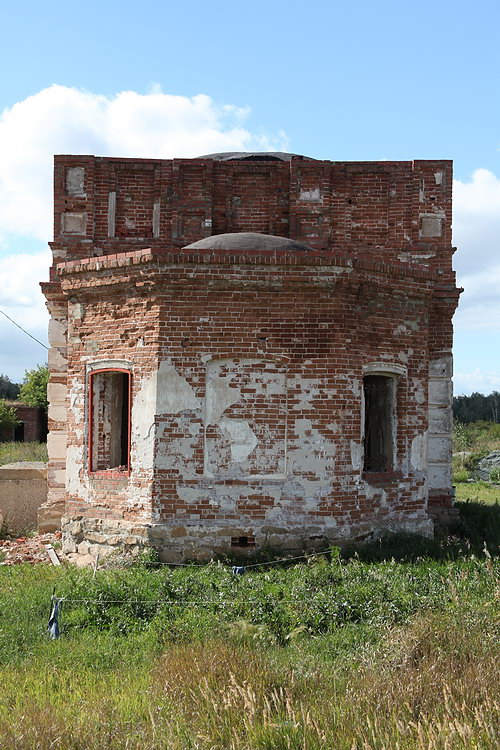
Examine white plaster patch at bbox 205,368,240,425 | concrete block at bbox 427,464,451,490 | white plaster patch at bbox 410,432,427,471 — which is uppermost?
white plaster patch at bbox 205,368,240,425

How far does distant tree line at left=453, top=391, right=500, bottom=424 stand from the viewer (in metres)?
46.4

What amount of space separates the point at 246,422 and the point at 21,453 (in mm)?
16471

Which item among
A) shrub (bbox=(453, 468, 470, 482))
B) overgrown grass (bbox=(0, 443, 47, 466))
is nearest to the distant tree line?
shrub (bbox=(453, 468, 470, 482))

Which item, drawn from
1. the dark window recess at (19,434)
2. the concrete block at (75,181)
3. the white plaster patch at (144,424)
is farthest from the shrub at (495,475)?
the dark window recess at (19,434)

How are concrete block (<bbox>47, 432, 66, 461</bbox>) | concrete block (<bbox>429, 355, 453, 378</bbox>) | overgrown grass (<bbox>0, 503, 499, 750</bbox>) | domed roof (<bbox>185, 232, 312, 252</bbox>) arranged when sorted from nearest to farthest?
1. overgrown grass (<bbox>0, 503, 499, 750</bbox>)
2. domed roof (<bbox>185, 232, 312, 252</bbox>)
3. concrete block (<bbox>47, 432, 66, 461</bbox>)
4. concrete block (<bbox>429, 355, 453, 378</bbox>)

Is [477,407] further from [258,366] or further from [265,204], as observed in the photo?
[258,366]

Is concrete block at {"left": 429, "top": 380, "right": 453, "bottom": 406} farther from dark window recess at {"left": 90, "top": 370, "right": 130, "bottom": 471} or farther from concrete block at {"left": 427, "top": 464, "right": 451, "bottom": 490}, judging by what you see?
dark window recess at {"left": 90, "top": 370, "right": 130, "bottom": 471}

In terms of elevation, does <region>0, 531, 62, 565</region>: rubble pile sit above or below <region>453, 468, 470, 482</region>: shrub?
below

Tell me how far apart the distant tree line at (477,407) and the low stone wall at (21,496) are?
35434 millimetres

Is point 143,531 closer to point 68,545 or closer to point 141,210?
point 68,545

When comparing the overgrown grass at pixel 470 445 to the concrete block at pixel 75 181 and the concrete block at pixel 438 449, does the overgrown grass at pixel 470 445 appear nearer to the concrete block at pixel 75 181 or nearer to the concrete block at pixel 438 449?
the concrete block at pixel 438 449

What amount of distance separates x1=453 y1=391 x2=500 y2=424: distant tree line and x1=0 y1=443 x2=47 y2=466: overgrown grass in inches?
1076

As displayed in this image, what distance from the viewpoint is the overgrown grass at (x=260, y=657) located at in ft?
15.6

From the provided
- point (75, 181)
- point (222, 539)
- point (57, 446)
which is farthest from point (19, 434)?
point (222, 539)
